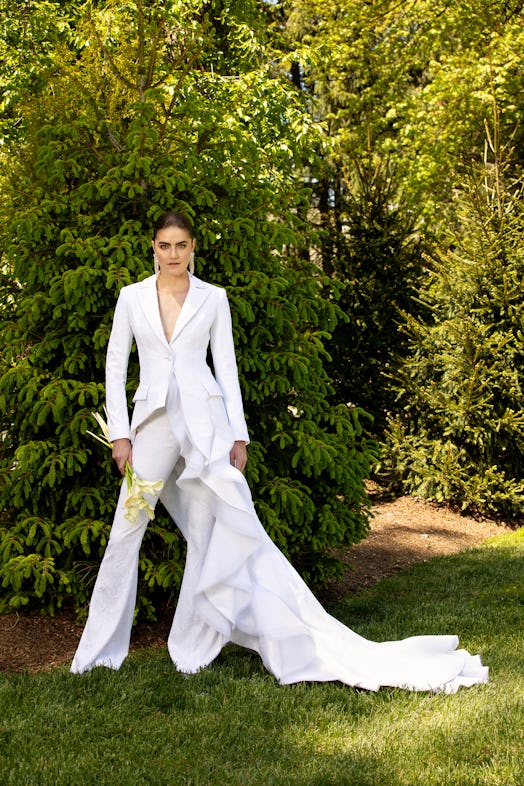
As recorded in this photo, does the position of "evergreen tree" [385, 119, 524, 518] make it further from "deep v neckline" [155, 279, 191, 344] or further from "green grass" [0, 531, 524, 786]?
"deep v neckline" [155, 279, 191, 344]

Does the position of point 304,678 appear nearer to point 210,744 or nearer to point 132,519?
point 210,744

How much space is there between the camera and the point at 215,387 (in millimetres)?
4199

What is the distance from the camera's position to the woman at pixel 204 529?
4.07 metres

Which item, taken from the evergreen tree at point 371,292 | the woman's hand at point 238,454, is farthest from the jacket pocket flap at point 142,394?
the evergreen tree at point 371,292

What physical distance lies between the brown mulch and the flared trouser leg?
78cm

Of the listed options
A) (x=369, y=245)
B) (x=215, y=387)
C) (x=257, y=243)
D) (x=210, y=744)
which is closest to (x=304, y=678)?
(x=210, y=744)

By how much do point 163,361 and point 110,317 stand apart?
1177 mm

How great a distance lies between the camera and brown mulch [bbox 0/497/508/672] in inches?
194

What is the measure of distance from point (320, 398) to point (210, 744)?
9.37ft

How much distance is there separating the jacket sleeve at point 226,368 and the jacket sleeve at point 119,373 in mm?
430

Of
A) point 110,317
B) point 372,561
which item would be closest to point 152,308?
point 110,317

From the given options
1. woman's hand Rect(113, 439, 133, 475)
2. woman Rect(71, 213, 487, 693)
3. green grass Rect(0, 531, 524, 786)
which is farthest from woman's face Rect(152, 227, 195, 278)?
green grass Rect(0, 531, 524, 786)

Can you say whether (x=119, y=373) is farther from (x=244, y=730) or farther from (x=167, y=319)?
(x=244, y=730)

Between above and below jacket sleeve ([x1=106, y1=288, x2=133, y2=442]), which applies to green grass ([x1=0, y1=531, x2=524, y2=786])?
below
